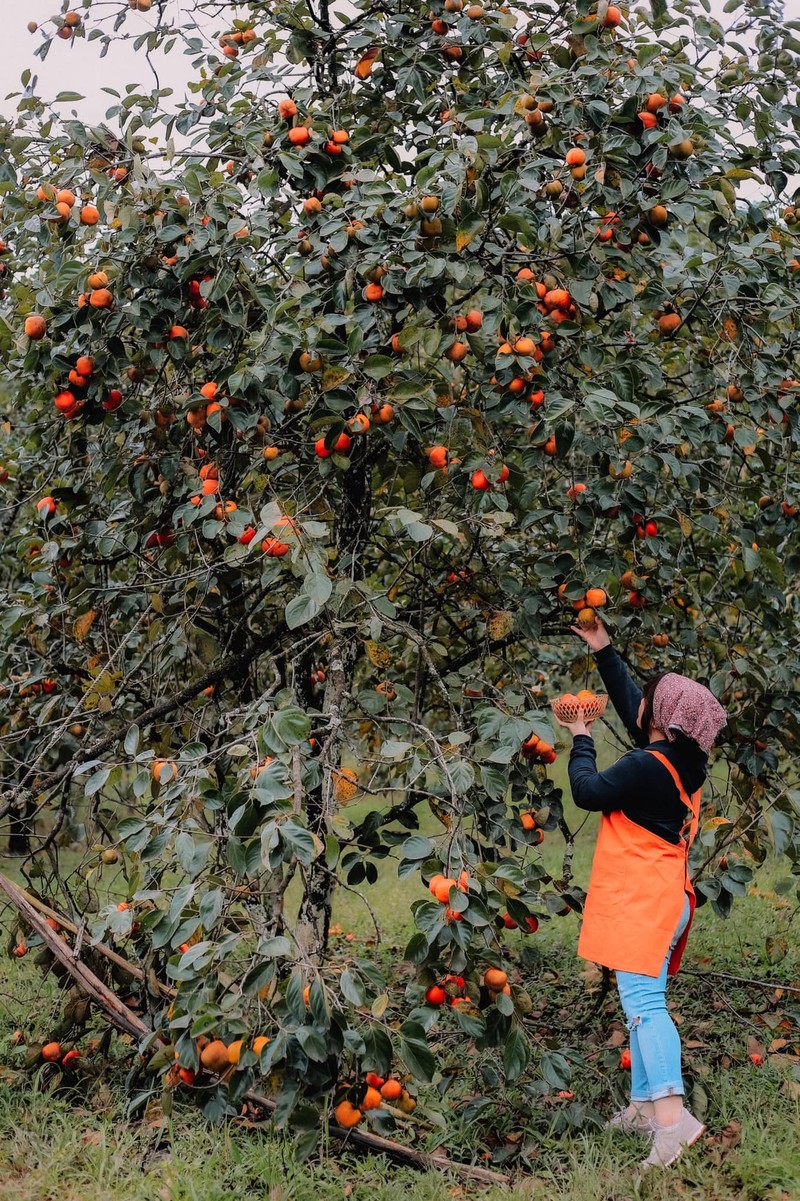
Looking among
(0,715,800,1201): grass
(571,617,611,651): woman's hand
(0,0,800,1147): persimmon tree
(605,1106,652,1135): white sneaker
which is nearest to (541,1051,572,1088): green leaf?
(0,0,800,1147): persimmon tree

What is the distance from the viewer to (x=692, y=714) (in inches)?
89.2

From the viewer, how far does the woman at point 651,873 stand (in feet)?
7.36

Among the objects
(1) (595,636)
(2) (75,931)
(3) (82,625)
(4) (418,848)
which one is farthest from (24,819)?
(1) (595,636)

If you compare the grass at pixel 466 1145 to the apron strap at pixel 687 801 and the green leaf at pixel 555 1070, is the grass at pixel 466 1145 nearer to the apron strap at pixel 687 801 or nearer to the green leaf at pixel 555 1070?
the green leaf at pixel 555 1070

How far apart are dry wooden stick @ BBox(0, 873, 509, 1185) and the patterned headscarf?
105cm

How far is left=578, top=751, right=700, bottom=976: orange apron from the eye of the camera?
226cm

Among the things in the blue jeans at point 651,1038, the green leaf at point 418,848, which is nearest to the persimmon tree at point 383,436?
the green leaf at point 418,848

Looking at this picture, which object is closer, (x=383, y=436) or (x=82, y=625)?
(x=383, y=436)

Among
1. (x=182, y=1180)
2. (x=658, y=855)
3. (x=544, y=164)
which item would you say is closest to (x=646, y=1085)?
(x=658, y=855)

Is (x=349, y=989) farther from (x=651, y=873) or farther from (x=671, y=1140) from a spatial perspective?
(x=671, y=1140)

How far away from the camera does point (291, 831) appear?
5.72 feet

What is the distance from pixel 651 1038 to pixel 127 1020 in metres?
1.28

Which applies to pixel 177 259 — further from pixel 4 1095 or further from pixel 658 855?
pixel 4 1095

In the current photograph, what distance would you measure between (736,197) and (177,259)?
138 cm
